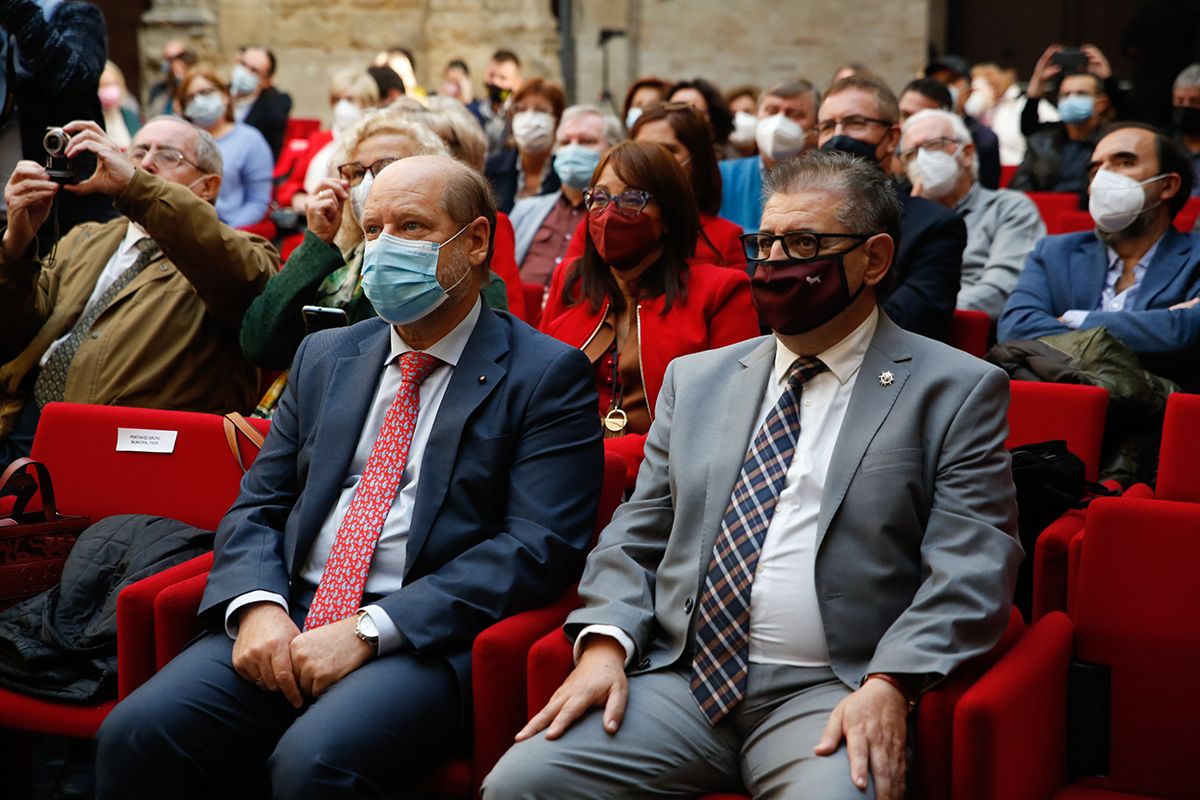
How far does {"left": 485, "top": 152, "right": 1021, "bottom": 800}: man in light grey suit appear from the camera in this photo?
2445 mm

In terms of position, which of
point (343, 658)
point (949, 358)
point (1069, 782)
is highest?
point (949, 358)

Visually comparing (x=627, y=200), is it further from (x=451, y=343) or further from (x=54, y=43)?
(x=54, y=43)

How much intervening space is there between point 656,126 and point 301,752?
3054 mm

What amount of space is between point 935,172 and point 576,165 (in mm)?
1540

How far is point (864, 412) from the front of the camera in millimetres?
2637

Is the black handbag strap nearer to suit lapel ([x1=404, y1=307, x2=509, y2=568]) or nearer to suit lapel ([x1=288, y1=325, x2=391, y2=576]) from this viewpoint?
suit lapel ([x1=288, y1=325, x2=391, y2=576])

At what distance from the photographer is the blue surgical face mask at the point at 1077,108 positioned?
7.87 meters

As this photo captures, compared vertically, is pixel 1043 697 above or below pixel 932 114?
below

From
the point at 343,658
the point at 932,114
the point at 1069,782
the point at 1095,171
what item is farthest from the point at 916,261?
the point at 343,658

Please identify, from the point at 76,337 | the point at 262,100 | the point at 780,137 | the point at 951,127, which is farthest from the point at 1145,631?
the point at 262,100

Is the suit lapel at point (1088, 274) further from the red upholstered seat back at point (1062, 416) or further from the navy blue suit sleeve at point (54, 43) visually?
the navy blue suit sleeve at point (54, 43)

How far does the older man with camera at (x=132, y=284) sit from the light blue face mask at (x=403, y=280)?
3.51 ft

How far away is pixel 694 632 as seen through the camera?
2.68m

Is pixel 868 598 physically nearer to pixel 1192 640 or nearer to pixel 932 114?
pixel 1192 640
